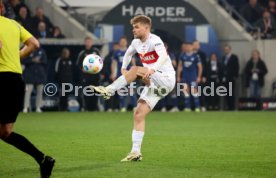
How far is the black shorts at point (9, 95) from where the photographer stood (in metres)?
9.73

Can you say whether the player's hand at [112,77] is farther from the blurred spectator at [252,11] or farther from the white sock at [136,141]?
the white sock at [136,141]

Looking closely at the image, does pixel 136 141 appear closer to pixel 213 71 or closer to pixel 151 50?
pixel 151 50

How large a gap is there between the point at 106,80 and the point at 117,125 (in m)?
7.52

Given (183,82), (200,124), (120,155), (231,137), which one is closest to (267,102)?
(183,82)

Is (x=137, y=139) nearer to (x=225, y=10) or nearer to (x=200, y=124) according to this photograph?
(x=200, y=124)

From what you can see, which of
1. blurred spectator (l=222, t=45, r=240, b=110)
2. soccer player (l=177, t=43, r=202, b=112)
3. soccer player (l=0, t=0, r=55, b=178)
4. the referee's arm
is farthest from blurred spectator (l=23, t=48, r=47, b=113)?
soccer player (l=0, t=0, r=55, b=178)

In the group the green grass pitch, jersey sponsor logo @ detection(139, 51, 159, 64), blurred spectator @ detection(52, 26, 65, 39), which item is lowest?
the green grass pitch

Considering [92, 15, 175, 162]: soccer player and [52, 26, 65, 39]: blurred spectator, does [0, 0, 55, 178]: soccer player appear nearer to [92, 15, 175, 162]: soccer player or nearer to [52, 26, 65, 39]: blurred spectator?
[92, 15, 175, 162]: soccer player

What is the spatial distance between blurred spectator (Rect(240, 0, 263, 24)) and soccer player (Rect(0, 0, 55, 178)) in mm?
21843

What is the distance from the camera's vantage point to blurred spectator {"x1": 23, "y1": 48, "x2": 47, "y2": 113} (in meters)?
26.3

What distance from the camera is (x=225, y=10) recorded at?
3200 cm

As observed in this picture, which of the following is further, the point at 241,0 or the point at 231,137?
the point at 241,0

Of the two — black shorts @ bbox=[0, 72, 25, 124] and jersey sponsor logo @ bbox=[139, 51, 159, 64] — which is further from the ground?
jersey sponsor logo @ bbox=[139, 51, 159, 64]

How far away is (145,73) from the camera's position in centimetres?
1198
